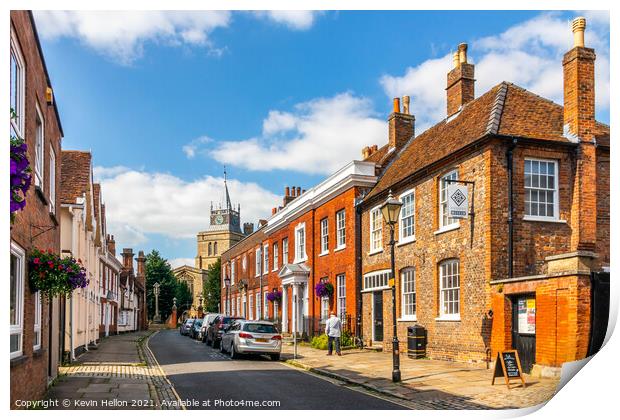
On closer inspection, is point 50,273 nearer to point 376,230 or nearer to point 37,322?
point 37,322

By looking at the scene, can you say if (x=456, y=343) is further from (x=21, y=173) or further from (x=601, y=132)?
(x=21, y=173)

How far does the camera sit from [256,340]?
74.7 feet

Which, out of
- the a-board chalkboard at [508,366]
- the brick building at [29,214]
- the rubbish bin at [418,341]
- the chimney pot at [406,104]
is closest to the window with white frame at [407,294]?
the rubbish bin at [418,341]

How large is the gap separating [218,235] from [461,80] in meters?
92.4

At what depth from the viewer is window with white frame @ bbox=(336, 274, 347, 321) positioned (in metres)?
28.7

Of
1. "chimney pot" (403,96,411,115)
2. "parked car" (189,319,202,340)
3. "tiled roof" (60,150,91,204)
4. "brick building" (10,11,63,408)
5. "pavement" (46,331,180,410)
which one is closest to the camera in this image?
"brick building" (10,11,63,408)

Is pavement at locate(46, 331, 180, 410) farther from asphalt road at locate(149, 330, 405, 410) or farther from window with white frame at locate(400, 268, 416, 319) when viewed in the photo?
window with white frame at locate(400, 268, 416, 319)

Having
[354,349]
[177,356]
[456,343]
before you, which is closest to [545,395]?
Result: [456,343]

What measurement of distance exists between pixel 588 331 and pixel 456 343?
5561mm

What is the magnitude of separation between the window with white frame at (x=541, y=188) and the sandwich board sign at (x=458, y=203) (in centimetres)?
168

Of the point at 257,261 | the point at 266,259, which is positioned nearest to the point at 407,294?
the point at 266,259

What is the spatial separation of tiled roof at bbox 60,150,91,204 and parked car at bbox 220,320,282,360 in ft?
23.3

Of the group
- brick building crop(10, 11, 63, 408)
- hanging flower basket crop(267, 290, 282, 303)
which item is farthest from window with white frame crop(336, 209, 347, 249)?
brick building crop(10, 11, 63, 408)

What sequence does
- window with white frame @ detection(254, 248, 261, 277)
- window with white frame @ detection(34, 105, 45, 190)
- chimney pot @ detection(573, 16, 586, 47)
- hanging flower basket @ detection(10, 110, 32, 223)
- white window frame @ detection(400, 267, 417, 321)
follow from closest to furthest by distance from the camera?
hanging flower basket @ detection(10, 110, 32, 223) < window with white frame @ detection(34, 105, 45, 190) < chimney pot @ detection(573, 16, 586, 47) < white window frame @ detection(400, 267, 417, 321) < window with white frame @ detection(254, 248, 261, 277)
